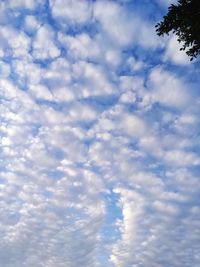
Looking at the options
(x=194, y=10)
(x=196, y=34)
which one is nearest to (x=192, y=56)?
(x=196, y=34)

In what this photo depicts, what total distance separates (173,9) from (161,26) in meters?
0.95

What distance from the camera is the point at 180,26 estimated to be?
1741 centimetres

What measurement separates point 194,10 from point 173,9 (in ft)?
3.22

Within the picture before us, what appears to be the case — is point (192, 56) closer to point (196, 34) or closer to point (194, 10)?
point (196, 34)

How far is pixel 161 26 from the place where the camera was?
17.3m

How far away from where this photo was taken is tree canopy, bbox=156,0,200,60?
1650 centimetres

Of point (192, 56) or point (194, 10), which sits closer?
point (194, 10)

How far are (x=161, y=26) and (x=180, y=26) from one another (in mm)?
936

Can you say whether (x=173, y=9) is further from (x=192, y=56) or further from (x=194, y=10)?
(x=192, y=56)

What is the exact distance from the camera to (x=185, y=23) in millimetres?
16953

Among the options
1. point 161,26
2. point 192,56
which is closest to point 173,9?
point 161,26

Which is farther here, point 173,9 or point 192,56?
point 192,56

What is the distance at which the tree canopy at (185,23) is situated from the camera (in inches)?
650
